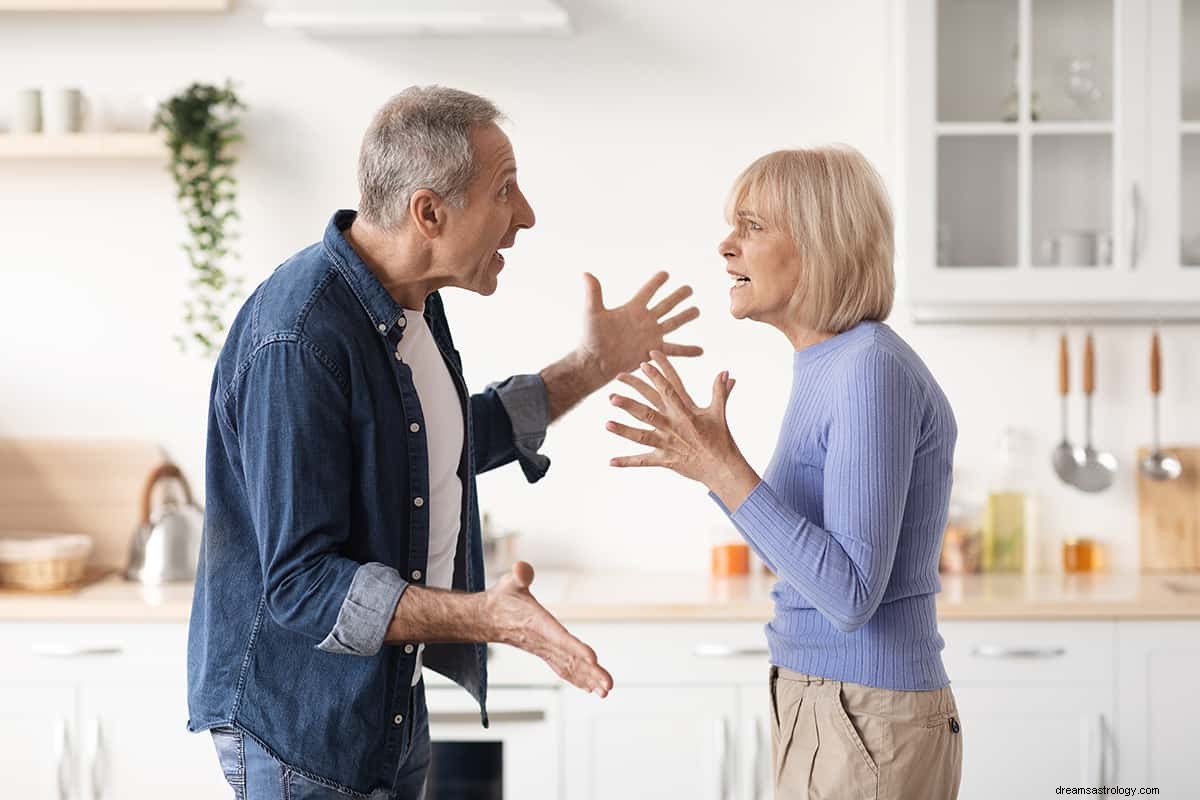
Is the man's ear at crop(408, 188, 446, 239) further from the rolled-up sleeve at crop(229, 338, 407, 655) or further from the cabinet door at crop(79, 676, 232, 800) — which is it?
the cabinet door at crop(79, 676, 232, 800)

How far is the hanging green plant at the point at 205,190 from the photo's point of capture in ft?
10.8

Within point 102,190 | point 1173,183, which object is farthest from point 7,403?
point 1173,183

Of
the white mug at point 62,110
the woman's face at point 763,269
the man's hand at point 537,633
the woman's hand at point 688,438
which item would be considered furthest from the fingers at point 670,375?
the white mug at point 62,110

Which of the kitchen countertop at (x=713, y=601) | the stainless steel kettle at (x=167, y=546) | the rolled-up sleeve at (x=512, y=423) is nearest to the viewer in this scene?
the rolled-up sleeve at (x=512, y=423)

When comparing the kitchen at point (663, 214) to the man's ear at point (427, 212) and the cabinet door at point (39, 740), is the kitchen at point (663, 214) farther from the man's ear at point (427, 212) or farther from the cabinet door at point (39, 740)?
the man's ear at point (427, 212)

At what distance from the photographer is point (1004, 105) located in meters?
3.15

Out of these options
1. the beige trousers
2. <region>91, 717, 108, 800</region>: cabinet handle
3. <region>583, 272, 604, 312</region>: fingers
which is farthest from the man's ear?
<region>91, 717, 108, 800</region>: cabinet handle

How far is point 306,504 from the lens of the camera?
1.54 metres

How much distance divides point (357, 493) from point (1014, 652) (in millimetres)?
1808

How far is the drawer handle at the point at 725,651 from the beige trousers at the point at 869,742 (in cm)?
119

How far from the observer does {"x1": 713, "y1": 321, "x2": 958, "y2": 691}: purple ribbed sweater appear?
164cm

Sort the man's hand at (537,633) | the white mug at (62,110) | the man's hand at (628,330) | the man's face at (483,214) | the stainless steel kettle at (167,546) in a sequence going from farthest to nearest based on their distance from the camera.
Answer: the white mug at (62,110)
the stainless steel kettle at (167,546)
the man's hand at (628,330)
the man's face at (483,214)
the man's hand at (537,633)

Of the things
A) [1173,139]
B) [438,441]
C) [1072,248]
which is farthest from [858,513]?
[1173,139]

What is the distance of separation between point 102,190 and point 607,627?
174 cm
